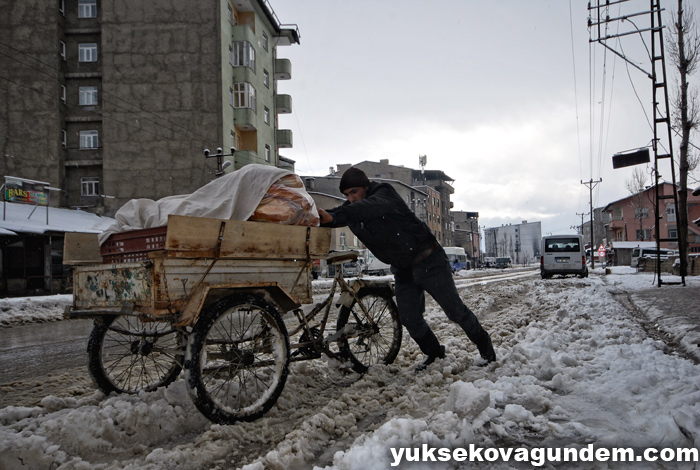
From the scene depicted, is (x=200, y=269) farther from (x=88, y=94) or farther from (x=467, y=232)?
(x=467, y=232)

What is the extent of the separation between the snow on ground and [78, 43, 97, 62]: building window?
3341cm

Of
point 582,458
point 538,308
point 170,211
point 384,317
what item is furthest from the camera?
point 538,308

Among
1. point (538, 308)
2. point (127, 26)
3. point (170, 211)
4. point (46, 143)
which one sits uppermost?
point (127, 26)

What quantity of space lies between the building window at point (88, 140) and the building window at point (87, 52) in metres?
4.78

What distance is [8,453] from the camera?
251 centimetres

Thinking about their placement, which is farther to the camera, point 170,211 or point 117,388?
point 117,388

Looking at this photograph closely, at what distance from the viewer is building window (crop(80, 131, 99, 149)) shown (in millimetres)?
30500

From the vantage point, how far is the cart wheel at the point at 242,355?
304 cm

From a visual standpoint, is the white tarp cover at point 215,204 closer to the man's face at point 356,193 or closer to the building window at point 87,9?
the man's face at point 356,193

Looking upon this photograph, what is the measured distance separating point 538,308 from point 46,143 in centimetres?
3109

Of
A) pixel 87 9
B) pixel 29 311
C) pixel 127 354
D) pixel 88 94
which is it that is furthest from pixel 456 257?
pixel 127 354

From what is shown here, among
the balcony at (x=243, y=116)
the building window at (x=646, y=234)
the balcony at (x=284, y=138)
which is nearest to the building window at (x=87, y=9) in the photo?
the balcony at (x=243, y=116)

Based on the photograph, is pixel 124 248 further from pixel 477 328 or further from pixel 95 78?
pixel 95 78

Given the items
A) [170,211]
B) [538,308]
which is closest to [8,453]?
[170,211]
